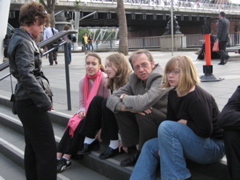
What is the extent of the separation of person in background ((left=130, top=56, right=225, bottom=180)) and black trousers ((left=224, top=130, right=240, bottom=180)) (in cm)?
19

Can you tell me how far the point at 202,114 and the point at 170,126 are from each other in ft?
0.83

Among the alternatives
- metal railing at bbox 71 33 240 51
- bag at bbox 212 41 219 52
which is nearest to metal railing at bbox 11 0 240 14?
metal railing at bbox 71 33 240 51

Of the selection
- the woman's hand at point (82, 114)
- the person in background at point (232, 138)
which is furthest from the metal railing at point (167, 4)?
the person in background at point (232, 138)

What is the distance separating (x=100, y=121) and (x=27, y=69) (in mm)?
1129

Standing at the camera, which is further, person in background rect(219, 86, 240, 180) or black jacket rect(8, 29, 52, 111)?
black jacket rect(8, 29, 52, 111)

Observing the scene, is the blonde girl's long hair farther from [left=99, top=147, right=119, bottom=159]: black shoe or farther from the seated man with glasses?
[left=99, top=147, right=119, bottom=159]: black shoe

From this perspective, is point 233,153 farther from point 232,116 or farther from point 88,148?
point 88,148

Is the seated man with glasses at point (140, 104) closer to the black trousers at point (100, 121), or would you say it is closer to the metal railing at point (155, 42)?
the black trousers at point (100, 121)

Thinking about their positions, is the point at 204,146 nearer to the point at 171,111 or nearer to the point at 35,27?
the point at 171,111

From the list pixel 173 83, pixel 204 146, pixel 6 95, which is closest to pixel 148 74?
pixel 173 83

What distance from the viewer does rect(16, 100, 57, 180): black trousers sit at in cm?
238

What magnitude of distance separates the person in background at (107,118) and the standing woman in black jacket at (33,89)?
632mm

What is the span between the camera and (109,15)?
37469 mm

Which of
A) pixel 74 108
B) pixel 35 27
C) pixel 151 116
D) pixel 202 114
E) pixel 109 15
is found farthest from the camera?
pixel 109 15
